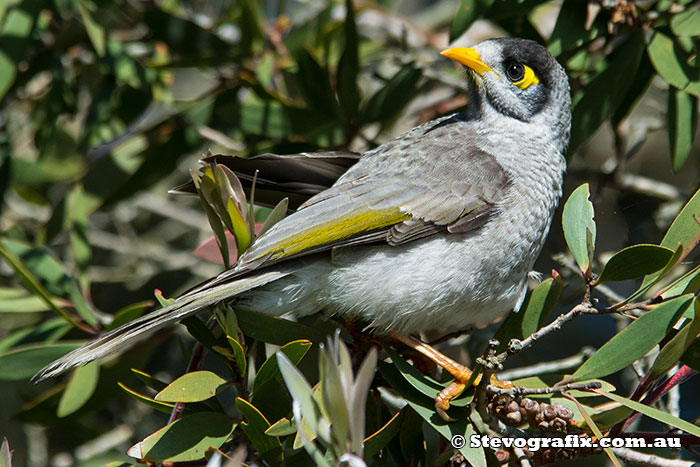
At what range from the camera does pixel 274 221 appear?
2.28m

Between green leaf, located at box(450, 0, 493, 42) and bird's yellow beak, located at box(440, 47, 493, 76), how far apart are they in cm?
16

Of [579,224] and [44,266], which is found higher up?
[579,224]

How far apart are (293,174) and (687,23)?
149cm

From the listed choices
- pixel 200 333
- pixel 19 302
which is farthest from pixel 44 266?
pixel 200 333

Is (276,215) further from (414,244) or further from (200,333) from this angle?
(414,244)

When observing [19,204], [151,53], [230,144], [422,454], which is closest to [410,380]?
[422,454]

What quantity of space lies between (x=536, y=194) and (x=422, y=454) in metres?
1.02

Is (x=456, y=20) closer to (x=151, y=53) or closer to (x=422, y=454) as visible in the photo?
(x=422, y=454)

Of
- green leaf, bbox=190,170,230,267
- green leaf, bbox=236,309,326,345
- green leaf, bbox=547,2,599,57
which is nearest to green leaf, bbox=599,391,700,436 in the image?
green leaf, bbox=236,309,326,345

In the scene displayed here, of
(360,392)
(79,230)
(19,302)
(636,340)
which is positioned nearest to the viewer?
(360,392)

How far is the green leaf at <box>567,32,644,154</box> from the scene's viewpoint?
8.66ft

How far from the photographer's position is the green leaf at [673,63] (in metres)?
2.51

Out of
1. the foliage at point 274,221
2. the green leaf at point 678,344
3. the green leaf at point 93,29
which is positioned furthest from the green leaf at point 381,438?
the green leaf at point 93,29

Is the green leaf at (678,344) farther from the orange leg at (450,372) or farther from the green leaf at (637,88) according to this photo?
the green leaf at (637,88)
